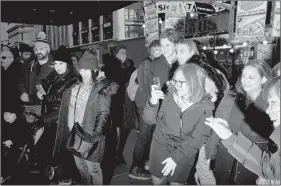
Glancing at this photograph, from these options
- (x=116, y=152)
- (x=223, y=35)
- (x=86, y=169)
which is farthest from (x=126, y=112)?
(x=223, y=35)

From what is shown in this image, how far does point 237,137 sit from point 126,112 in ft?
11.3

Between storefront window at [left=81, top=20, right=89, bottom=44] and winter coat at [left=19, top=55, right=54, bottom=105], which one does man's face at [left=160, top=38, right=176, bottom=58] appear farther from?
storefront window at [left=81, top=20, right=89, bottom=44]

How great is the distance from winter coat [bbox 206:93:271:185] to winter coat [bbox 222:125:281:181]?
2.01 feet

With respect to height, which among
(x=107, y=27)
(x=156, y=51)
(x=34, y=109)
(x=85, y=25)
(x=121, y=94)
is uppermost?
(x=85, y=25)

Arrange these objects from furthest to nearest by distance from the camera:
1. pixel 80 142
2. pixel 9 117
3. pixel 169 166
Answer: pixel 9 117
pixel 80 142
pixel 169 166

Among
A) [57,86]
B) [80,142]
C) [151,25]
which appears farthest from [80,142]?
[151,25]

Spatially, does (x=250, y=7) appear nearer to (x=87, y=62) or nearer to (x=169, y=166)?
(x=87, y=62)

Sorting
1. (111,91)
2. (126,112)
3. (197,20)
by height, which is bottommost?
(126,112)

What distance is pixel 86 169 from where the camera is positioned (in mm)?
3205

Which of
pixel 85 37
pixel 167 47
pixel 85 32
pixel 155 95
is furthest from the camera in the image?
pixel 85 37

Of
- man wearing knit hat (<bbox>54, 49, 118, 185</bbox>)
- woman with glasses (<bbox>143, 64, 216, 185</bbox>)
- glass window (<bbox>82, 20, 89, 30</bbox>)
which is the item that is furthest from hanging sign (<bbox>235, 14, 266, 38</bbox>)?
glass window (<bbox>82, 20, 89, 30</bbox>)

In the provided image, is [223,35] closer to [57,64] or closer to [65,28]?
[57,64]

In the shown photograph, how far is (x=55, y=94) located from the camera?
3721 millimetres

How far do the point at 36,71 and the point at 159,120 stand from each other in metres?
3.17
